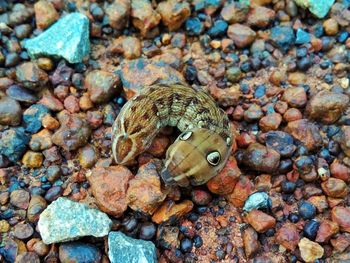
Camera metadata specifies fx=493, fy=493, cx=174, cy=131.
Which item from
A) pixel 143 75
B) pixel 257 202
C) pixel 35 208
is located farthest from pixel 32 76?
pixel 257 202

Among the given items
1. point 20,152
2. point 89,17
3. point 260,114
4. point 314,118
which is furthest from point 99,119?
point 314,118

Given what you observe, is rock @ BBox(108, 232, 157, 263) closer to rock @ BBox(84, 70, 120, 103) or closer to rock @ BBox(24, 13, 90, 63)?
rock @ BBox(84, 70, 120, 103)

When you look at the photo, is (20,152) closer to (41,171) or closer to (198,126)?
(41,171)

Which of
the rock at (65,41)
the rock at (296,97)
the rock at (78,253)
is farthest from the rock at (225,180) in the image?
the rock at (65,41)

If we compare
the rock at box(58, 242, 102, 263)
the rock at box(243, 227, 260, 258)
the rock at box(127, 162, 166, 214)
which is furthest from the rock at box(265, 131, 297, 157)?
the rock at box(58, 242, 102, 263)

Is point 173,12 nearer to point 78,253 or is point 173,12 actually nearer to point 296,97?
point 296,97
